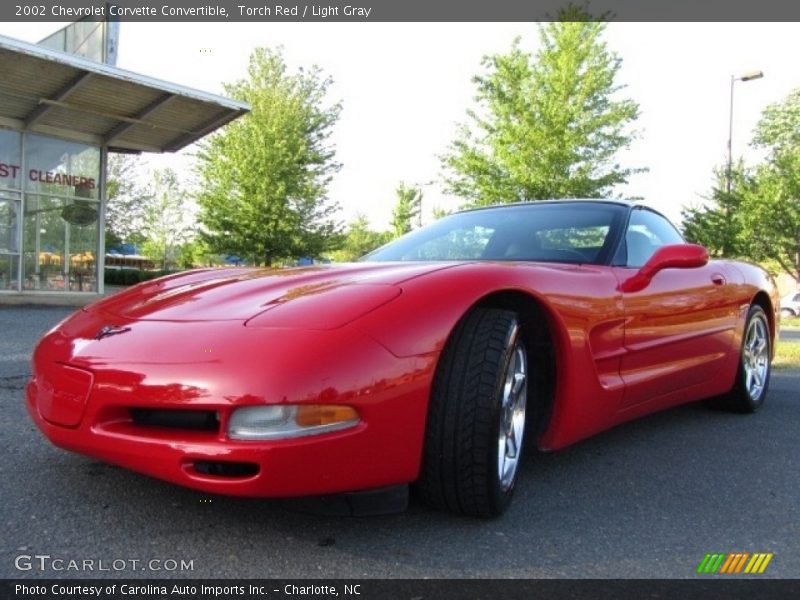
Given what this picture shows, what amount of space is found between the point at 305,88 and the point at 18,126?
30.0ft

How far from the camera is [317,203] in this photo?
787 inches

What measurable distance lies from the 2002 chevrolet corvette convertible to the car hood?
1cm

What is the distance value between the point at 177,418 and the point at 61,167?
42.7 feet

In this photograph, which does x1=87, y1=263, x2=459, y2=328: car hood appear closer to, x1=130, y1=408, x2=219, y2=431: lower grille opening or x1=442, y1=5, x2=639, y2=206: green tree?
x1=130, y1=408, x2=219, y2=431: lower grille opening

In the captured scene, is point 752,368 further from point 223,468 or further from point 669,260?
point 223,468

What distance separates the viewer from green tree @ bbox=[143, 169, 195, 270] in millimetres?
37375

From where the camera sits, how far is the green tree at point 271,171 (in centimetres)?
1850

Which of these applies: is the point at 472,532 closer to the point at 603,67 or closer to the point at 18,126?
the point at 18,126

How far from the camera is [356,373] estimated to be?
6.08 feet

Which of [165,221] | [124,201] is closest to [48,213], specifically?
[124,201]

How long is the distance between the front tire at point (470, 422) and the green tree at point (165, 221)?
36550 mm

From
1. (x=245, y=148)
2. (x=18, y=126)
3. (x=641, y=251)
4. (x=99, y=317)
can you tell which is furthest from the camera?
(x=245, y=148)
